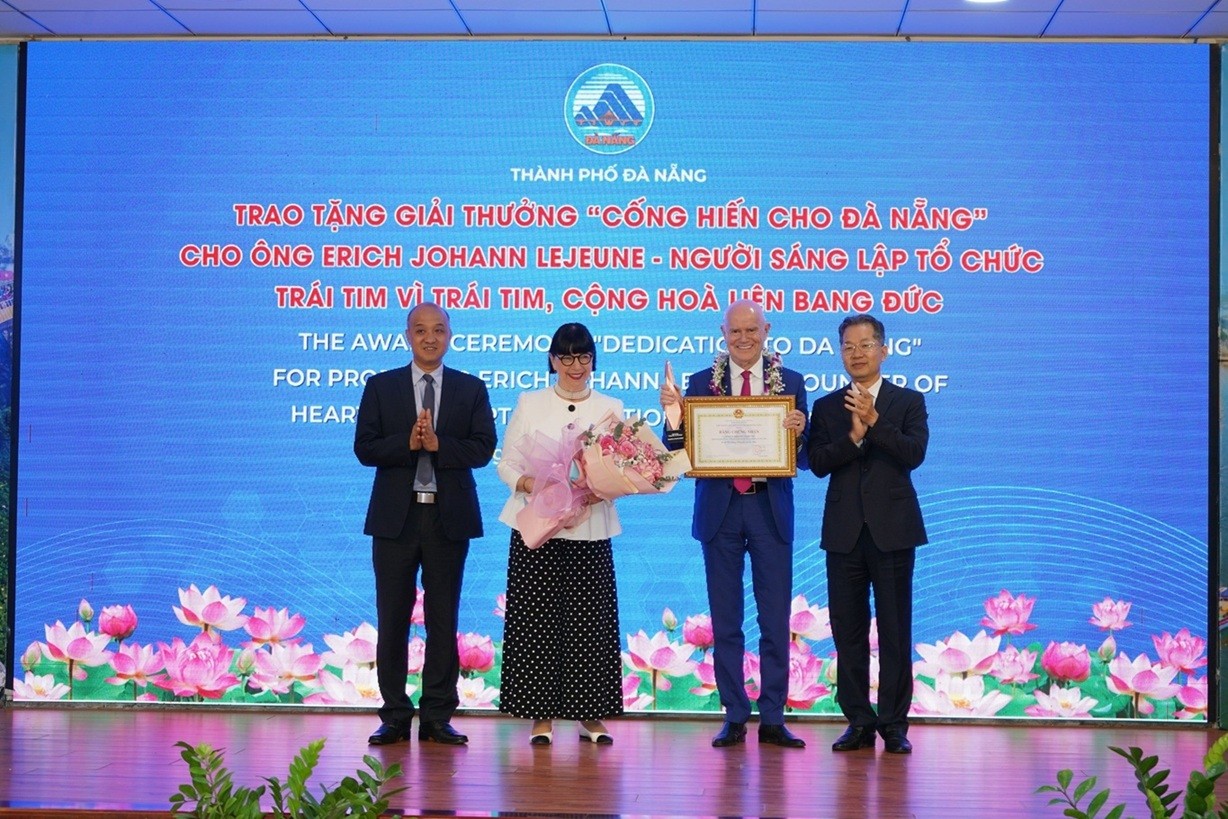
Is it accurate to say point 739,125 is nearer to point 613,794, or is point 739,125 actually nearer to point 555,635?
point 555,635

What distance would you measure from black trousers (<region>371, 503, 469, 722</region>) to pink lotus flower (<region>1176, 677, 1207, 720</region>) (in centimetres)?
272

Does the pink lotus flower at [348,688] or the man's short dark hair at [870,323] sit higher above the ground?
the man's short dark hair at [870,323]

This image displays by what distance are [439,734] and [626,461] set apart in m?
1.14

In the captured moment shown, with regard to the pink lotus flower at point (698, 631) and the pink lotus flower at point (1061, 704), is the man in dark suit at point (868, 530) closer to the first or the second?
the pink lotus flower at point (698, 631)

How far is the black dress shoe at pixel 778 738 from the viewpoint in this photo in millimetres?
4852

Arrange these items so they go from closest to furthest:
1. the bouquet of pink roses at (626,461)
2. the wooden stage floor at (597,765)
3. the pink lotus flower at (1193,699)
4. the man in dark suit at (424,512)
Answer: the wooden stage floor at (597,765), the bouquet of pink roses at (626,461), the man in dark suit at (424,512), the pink lotus flower at (1193,699)

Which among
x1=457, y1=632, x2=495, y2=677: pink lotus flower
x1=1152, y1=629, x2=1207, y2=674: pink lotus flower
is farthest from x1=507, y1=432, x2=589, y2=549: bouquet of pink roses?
x1=1152, y1=629, x2=1207, y2=674: pink lotus flower

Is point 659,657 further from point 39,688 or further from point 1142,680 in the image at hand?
point 39,688

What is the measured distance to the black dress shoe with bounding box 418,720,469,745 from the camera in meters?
4.84

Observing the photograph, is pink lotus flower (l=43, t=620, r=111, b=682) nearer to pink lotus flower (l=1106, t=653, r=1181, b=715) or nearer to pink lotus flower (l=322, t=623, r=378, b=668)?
pink lotus flower (l=322, t=623, r=378, b=668)

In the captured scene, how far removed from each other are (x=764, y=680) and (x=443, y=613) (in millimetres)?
1089

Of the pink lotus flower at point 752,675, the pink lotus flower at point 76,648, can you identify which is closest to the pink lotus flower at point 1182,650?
the pink lotus flower at point 752,675

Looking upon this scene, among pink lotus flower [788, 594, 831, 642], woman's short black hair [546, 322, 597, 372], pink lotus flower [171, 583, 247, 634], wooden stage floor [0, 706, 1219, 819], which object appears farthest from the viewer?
pink lotus flower [171, 583, 247, 634]

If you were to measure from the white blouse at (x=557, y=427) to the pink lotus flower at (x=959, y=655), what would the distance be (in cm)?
150
